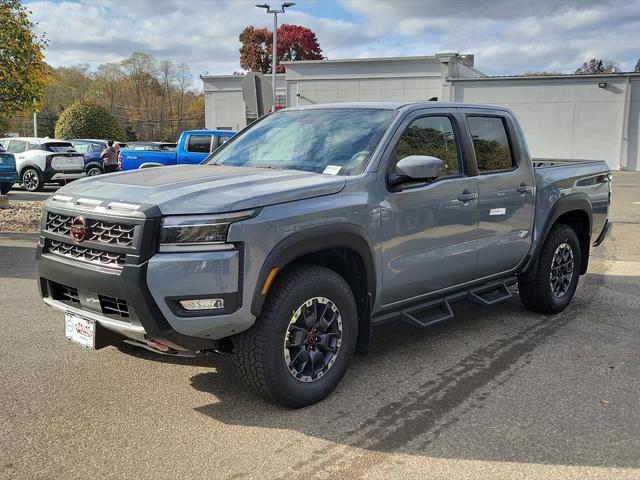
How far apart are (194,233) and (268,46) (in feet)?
228

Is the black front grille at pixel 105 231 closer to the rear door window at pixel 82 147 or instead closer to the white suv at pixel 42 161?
the white suv at pixel 42 161

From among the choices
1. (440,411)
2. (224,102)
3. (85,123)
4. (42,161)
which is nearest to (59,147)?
(42,161)

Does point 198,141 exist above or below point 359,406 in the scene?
above

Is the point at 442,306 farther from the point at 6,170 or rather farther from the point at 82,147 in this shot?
the point at 82,147

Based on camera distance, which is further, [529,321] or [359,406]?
[529,321]

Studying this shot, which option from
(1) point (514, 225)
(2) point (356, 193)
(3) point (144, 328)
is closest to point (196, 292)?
(3) point (144, 328)

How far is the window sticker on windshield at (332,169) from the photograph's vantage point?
4.14m

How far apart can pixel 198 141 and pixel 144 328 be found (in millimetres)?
14010

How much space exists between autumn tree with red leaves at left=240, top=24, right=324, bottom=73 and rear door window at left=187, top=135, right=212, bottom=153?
176 feet

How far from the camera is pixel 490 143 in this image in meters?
5.31

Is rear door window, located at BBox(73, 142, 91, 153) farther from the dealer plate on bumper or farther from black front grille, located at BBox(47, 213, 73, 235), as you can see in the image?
the dealer plate on bumper

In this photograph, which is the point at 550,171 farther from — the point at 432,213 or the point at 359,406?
the point at 359,406

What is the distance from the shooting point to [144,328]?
3.31m

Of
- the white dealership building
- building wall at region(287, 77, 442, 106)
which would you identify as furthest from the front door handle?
building wall at region(287, 77, 442, 106)
